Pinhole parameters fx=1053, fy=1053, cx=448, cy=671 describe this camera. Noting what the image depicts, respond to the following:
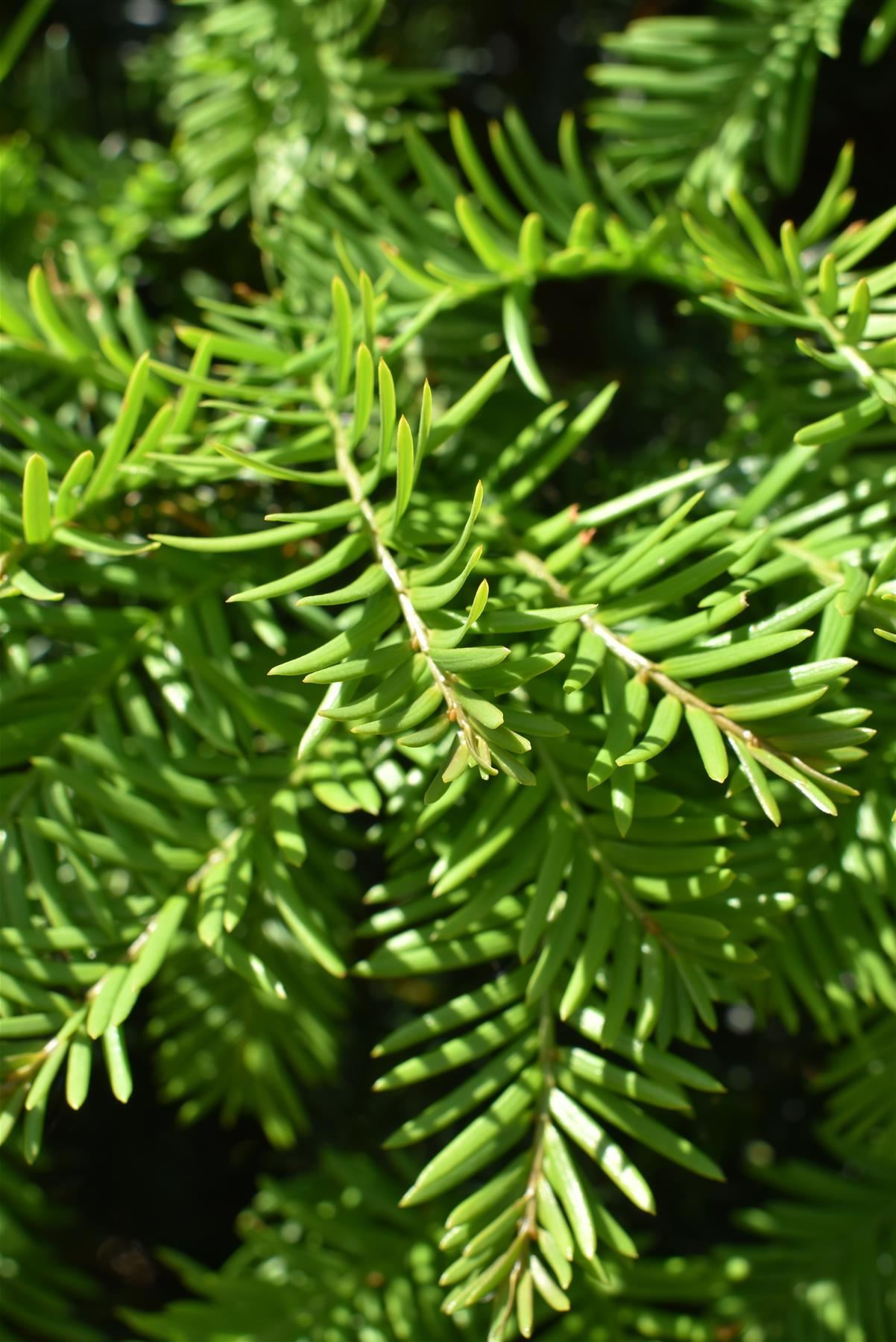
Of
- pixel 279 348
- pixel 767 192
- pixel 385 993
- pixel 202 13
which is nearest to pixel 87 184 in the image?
pixel 202 13

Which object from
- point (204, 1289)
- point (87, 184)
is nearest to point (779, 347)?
point (87, 184)

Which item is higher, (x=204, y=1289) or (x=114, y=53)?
(x=114, y=53)

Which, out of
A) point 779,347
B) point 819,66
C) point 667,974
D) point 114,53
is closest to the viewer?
point 667,974

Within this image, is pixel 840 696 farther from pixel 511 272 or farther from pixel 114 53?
pixel 114 53

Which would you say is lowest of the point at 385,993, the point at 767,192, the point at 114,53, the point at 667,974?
the point at 385,993

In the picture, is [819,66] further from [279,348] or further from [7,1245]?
[7,1245]

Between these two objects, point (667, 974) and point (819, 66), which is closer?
point (667, 974)

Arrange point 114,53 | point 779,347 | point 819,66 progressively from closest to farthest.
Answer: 1. point 779,347
2. point 819,66
3. point 114,53
